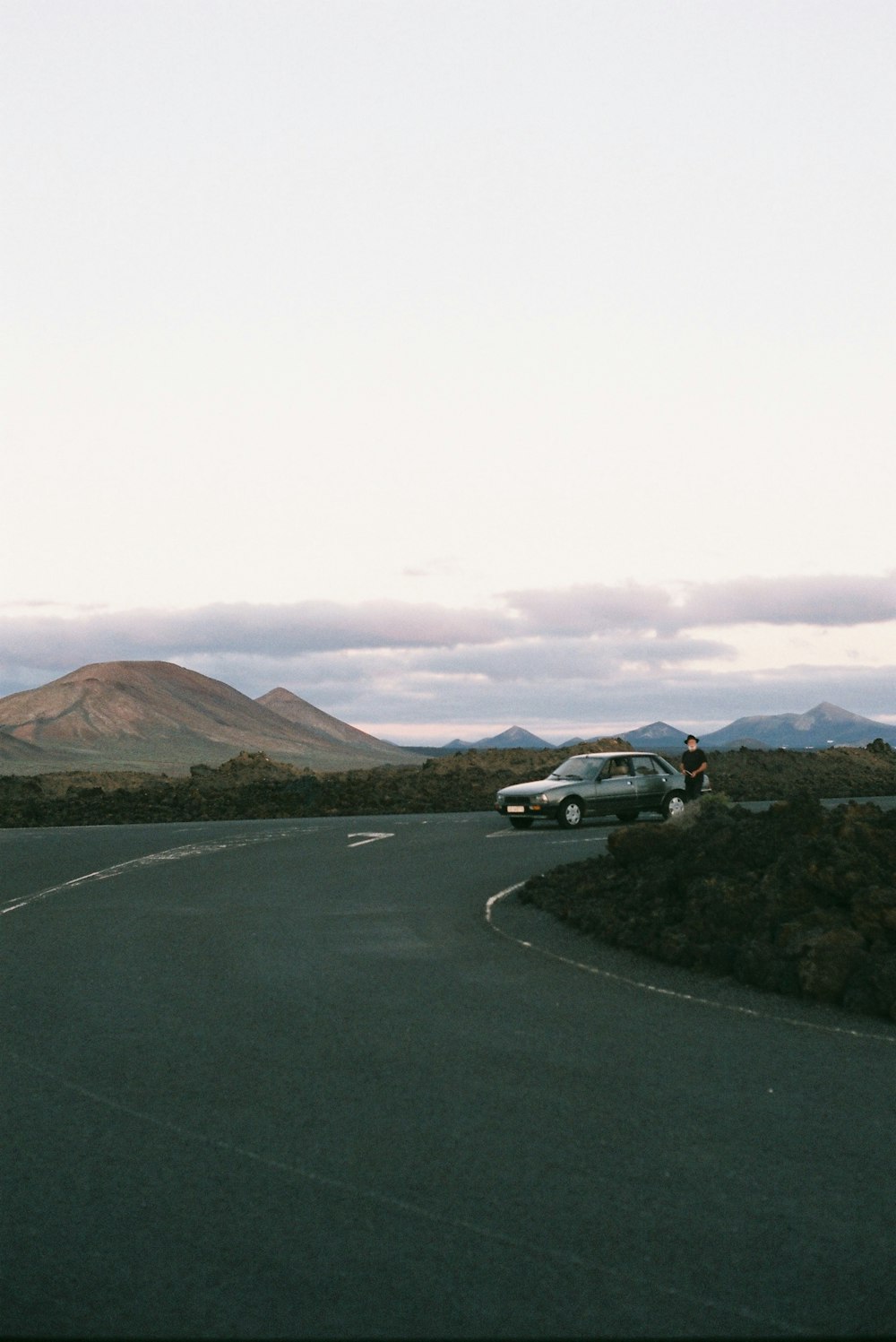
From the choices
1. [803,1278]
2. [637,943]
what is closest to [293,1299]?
[803,1278]

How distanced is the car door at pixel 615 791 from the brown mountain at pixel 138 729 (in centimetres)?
10154

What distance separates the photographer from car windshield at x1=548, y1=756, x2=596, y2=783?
28453 millimetres

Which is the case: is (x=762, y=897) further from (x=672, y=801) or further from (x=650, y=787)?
(x=672, y=801)

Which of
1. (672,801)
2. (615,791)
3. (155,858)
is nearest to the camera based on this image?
(155,858)

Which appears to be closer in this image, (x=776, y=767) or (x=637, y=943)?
(x=637, y=943)

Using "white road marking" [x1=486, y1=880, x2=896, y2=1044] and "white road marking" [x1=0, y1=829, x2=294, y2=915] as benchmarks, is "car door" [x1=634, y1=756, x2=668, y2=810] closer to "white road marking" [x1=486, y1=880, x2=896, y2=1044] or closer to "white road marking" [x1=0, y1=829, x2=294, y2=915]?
"white road marking" [x1=0, y1=829, x2=294, y2=915]

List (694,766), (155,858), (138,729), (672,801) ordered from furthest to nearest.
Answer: (138,729) < (672,801) < (694,766) < (155,858)

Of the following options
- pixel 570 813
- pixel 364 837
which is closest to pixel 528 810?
pixel 570 813

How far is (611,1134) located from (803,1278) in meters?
1.83

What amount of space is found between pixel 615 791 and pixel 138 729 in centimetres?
14792

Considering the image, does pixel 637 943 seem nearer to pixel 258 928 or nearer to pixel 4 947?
pixel 258 928

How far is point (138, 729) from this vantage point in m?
169

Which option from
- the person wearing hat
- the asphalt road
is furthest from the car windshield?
the asphalt road

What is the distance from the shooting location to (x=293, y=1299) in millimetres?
4785
